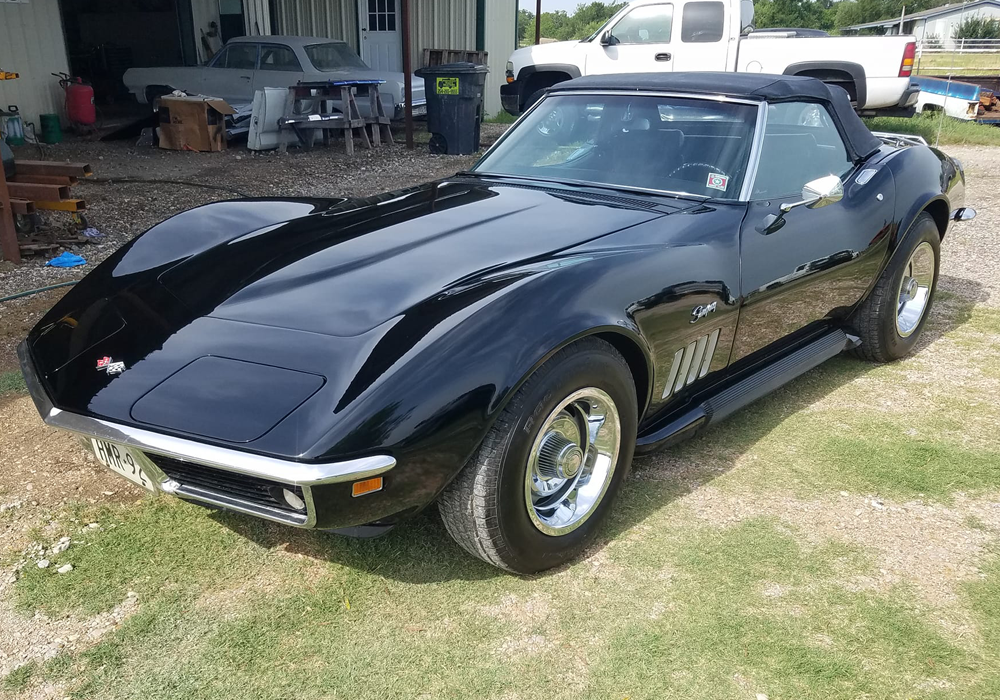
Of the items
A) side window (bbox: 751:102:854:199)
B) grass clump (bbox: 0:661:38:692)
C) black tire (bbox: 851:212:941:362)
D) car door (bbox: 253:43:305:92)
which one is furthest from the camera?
car door (bbox: 253:43:305:92)

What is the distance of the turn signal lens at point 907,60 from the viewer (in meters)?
11.0

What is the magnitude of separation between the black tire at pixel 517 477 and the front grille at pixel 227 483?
0.49 m

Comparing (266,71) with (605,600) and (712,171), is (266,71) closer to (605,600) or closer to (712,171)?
(712,171)

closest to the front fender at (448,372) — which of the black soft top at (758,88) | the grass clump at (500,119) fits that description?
the black soft top at (758,88)

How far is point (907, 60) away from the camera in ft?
36.3

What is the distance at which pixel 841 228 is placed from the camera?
3762mm

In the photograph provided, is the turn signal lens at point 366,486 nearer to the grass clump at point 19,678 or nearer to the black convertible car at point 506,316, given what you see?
the black convertible car at point 506,316

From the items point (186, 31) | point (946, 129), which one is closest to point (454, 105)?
point (186, 31)

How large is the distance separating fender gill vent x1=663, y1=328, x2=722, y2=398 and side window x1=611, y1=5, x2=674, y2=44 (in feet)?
32.1

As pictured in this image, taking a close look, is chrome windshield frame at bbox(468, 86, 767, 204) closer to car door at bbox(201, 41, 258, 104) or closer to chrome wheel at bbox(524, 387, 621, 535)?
chrome wheel at bbox(524, 387, 621, 535)

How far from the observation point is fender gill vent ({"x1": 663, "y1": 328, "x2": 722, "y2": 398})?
2986 mm

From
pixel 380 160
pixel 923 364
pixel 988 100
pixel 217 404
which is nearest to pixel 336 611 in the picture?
pixel 217 404

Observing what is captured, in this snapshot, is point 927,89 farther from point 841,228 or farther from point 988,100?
point 841,228

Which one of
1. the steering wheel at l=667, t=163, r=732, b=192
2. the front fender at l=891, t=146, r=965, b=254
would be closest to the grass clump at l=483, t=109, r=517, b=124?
the front fender at l=891, t=146, r=965, b=254
